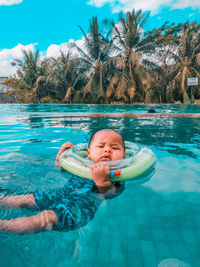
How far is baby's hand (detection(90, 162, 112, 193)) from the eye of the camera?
5.46ft

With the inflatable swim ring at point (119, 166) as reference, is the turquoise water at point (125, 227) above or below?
below

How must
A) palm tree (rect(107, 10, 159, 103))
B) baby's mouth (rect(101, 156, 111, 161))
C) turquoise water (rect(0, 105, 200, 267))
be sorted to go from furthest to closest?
1. palm tree (rect(107, 10, 159, 103))
2. baby's mouth (rect(101, 156, 111, 161))
3. turquoise water (rect(0, 105, 200, 267))

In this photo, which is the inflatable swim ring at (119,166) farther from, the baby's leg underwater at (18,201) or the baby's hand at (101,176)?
the baby's leg underwater at (18,201)

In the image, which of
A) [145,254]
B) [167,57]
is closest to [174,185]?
[145,254]

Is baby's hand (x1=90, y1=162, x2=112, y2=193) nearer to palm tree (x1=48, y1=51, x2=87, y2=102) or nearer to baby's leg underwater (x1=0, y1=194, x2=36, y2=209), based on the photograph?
baby's leg underwater (x1=0, y1=194, x2=36, y2=209)

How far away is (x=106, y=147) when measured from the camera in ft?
6.85

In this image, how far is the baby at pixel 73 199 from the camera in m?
1.36

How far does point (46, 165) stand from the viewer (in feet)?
8.41

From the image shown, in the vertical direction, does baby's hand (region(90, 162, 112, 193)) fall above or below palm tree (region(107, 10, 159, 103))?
below

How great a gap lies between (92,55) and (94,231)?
18.1 metres

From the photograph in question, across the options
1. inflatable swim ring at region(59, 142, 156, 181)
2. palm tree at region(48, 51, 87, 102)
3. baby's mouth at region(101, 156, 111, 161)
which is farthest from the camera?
palm tree at region(48, 51, 87, 102)

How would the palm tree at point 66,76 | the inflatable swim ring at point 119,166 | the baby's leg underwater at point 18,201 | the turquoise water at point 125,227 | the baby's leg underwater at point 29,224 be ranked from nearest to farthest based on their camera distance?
the turquoise water at point 125,227 → the baby's leg underwater at point 29,224 → the baby's leg underwater at point 18,201 → the inflatable swim ring at point 119,166 → the palm tree at point 66,76

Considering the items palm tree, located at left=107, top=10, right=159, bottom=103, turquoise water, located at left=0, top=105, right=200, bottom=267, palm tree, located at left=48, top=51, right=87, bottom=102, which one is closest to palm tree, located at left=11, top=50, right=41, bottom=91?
palm tree, located at left=48, top=51, right=87, bottom=102

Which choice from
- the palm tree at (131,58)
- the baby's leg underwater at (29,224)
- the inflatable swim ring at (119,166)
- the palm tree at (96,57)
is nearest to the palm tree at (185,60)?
the palm tree at (131,58)
